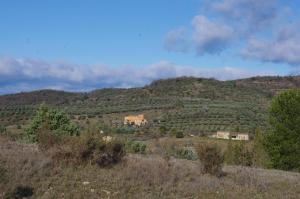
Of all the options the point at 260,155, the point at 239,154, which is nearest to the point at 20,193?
the point at 260,155

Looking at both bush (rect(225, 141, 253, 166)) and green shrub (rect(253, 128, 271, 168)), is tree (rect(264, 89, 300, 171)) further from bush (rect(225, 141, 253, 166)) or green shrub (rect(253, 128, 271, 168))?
bush (rect(225, 141, 253, 166))

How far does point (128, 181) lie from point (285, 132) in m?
23.2

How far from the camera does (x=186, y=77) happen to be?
511 feet

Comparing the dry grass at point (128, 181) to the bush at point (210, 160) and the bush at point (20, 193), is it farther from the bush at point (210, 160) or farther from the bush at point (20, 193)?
the bush at point (210, 160)

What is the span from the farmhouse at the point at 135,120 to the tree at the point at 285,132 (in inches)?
2245

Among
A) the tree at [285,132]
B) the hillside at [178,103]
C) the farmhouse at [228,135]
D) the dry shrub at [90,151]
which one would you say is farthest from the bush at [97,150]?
the hillside at [178,103]

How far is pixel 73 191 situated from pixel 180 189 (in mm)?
3147

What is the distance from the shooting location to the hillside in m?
95.2

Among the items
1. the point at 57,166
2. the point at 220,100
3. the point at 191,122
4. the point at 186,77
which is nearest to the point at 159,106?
the point at 191,122

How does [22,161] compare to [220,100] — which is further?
[220,100]

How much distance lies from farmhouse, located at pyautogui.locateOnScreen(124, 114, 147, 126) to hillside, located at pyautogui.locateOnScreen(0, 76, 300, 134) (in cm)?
151

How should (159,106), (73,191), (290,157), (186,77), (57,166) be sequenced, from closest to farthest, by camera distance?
(73,191)
(57,166)
(290,157)
(159,106)
(186,77)

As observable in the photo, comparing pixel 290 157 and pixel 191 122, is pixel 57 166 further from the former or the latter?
pixel 191 122

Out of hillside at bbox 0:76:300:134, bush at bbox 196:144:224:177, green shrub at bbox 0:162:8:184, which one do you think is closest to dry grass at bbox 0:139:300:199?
green shrub at bbox 0:162:8:184
